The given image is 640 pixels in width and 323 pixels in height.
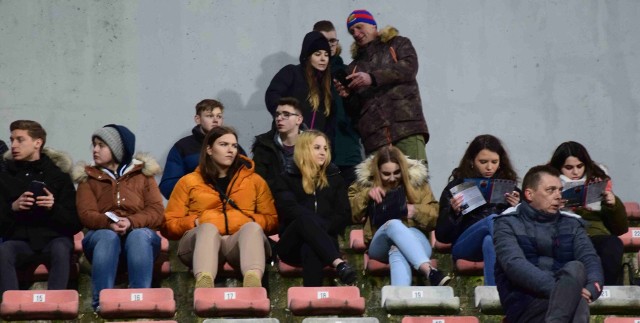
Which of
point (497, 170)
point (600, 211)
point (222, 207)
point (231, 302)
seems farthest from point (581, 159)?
point (231, 302)

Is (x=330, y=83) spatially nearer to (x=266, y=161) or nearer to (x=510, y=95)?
(x=266, y=161)

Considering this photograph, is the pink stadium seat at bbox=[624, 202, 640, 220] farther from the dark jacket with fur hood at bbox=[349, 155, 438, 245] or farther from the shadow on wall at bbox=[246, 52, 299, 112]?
the shadow on wall at bbox=[246, 52, 299, 112]

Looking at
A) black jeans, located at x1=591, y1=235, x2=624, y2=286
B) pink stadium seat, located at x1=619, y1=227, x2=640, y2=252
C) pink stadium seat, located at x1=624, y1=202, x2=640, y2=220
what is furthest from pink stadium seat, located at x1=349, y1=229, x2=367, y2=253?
pink stadium seat, located at x1=624, y1=202, x2=640, y2=220

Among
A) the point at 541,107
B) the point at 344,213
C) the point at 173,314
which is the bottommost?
the point at 173,314

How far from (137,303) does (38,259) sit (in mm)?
808

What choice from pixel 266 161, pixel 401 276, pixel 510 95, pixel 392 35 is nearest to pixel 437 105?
pixel 510 95

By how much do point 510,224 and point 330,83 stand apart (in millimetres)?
2361

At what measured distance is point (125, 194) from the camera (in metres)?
7.55

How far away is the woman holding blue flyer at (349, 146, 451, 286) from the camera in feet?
23.5

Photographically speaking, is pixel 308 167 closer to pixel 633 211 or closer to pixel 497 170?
pixel 497 170

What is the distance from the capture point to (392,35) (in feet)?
28.1

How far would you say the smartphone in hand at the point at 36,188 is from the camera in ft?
24.2

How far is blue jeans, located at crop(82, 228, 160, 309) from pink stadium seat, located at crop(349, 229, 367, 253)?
1.15m

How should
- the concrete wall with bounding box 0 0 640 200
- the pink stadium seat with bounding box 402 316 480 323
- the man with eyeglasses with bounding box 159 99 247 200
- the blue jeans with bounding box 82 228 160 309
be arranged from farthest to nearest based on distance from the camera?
1. the concrete wall with bounding box 0 0 640 200
2. the man with eyeglasses with bounding box 159 99 247 200
3. the blue jeans with bounding box 82 228 160 309
4. the pink stadium seat with bounding box 402 316 480 323
